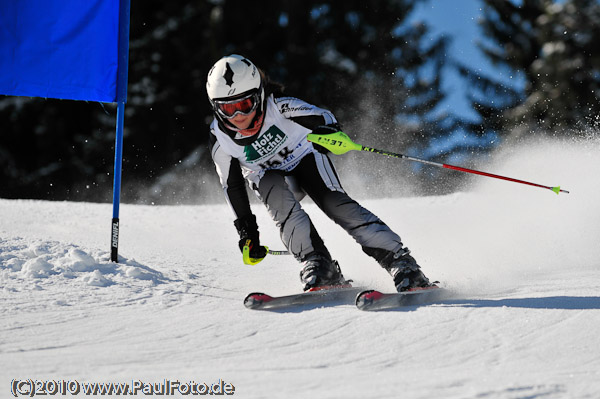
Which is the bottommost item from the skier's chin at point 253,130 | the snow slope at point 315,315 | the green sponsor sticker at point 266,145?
the snow slope at point 315,315

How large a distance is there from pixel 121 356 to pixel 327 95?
1648 cm

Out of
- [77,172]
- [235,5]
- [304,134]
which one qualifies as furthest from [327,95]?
[304,134]

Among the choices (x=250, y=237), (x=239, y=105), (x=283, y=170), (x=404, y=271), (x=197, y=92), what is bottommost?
(x=404, y=271)

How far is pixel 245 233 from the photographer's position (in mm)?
3816

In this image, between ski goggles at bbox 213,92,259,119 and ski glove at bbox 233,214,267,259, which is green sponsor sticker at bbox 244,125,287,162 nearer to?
ski goggles at bbox 213,92,259,119

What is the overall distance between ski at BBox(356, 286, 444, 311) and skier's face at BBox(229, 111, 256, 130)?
1071mm

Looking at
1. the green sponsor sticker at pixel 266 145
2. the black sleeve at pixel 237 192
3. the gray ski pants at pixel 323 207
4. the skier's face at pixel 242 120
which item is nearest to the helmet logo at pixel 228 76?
the skier's face at pixel 242 120

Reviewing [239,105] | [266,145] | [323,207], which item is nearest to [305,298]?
[323,207]

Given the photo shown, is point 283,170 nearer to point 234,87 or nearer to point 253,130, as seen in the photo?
point 253,130

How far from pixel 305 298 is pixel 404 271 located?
1.69ft

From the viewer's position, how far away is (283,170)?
3.98 meters

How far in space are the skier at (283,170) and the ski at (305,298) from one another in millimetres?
100

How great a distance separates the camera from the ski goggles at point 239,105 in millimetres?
3630

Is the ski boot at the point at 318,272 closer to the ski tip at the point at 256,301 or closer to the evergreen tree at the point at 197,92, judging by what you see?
the ski tip at the point at 256,301
